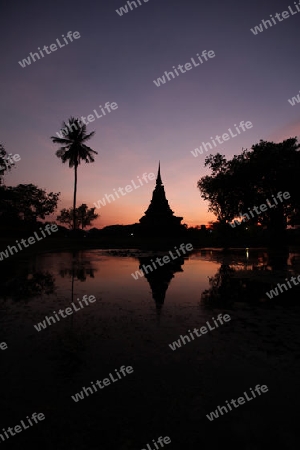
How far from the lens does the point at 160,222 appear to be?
43094 mm

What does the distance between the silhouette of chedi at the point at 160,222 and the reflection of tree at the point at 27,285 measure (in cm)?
3264

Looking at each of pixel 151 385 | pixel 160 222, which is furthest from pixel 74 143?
pixel 151 385

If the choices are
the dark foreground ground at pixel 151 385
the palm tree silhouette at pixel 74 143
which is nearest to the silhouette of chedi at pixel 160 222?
the palm tree silhouette at pixel 74 143

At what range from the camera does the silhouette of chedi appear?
42513mm

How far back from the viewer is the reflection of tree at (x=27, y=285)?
714 centimetres

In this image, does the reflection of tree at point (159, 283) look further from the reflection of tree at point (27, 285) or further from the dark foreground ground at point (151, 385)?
the reflection of tree at point (27, 285)

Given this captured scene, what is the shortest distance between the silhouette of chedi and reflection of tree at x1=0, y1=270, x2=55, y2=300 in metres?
32.6

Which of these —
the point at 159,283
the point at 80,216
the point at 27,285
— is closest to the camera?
the point at 27,285

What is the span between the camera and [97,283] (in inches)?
348

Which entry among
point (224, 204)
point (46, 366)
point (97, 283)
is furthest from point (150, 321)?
point (224, 204)

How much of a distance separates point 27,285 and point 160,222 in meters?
35.4

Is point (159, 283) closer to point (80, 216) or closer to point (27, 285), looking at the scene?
point (27, 285)

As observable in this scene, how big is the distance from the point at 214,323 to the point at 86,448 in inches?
141

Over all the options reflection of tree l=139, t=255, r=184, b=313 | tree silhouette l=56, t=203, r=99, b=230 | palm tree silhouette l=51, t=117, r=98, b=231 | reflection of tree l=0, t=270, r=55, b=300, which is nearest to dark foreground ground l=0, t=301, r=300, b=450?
reflection of tree l=139, t=255, r=184, b=313
